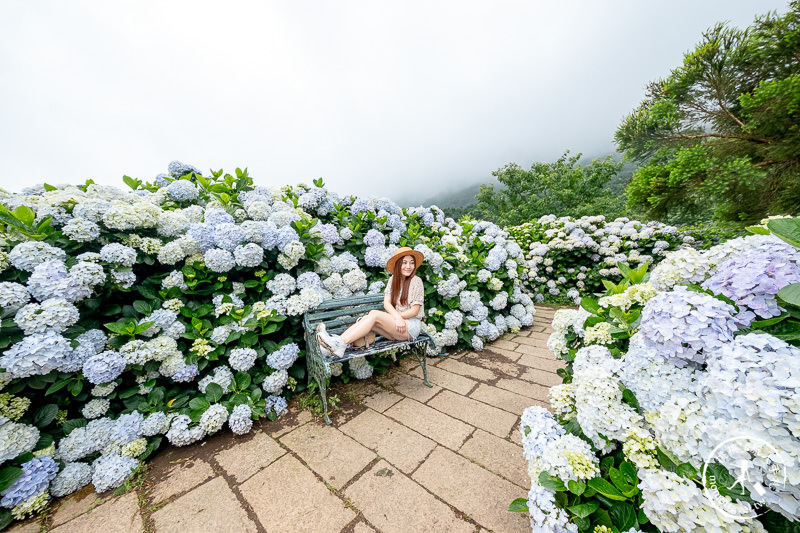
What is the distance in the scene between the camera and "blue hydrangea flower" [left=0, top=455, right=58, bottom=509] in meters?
1.38

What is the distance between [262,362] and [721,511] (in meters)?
2.66

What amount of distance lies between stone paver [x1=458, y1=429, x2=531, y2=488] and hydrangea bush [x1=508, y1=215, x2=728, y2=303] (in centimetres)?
480

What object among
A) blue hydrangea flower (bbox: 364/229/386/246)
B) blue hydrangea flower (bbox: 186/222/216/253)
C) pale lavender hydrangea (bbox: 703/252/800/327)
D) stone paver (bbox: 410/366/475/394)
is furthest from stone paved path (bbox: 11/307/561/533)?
blue hydrangea flower (bbox: 364/229/386/246)

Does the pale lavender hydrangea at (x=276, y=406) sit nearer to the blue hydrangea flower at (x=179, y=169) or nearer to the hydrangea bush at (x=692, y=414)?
the hydrangea bush at (x=692, y=414)

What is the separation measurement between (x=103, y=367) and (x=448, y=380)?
2661 millimetres

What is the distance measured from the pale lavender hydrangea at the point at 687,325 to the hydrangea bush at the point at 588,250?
509cm

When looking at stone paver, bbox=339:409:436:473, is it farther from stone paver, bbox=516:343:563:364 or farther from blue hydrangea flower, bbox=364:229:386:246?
stone paver, bbox=516:343:563:364

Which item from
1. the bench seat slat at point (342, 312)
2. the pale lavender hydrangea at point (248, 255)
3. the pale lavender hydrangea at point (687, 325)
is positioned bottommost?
the bench seat slat at point (342, 312)

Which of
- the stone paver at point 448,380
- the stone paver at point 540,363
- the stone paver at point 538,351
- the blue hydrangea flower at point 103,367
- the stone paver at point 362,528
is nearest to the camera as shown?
the stone paver at point 362,528

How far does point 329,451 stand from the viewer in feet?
5.88

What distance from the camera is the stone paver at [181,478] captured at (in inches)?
60.8

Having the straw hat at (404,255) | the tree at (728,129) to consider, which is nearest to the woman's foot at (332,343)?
the straw hat at (404,255)

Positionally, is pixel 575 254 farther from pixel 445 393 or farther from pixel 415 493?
pixel 415 493

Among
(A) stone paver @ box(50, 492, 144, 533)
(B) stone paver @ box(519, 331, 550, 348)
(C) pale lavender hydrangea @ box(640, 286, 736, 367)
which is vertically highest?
(C) pale lavender hydrangea @ box(640, 286, 736, 367)
